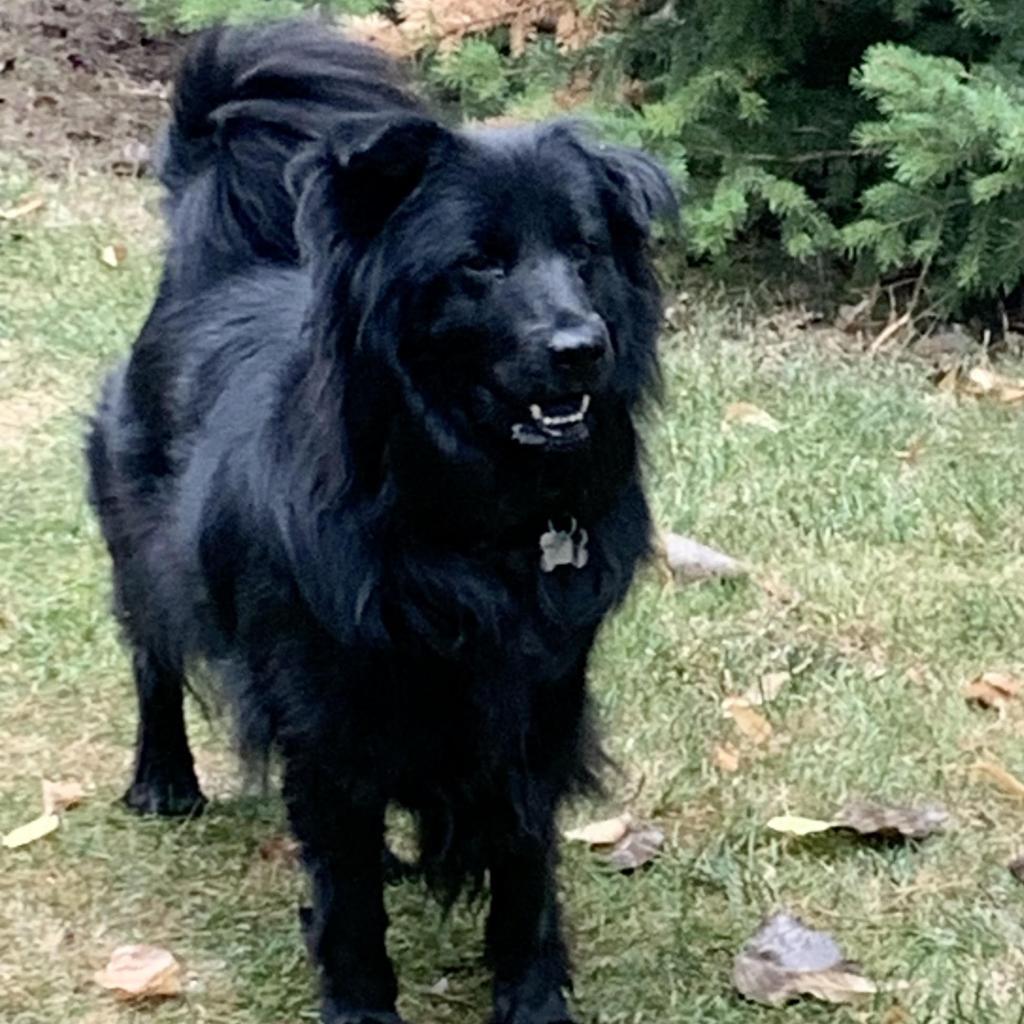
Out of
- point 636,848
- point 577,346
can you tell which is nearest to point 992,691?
point 636,848

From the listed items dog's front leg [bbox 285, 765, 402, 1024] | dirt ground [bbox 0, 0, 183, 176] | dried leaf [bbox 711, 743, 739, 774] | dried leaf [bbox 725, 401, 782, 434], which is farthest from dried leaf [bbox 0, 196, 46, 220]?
dog's front leg [bbox 285, 765, 402, 1024]

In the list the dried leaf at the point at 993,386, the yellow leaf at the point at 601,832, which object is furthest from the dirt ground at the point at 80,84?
the yellow leaf at the point at 601,832

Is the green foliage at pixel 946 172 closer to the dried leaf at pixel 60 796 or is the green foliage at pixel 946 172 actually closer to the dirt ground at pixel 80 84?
the dirt ground at pixel 80 84

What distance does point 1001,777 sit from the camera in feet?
13.0

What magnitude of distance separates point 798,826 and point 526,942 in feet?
2.52

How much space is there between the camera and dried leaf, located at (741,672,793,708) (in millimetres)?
4273

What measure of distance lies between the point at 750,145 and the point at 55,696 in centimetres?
342

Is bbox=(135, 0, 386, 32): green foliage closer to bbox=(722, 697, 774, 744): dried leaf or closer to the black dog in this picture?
bbox=(722, 697, 774, 744): dried leaf

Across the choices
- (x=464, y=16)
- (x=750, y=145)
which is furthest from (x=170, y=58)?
(x=750, y=145)

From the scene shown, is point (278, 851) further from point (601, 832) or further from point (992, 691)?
point (992, 691)

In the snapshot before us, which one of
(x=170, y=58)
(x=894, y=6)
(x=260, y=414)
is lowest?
(x=170, y=58)

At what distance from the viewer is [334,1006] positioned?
3180 mm

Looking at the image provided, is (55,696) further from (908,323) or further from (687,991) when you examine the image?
(908,323)

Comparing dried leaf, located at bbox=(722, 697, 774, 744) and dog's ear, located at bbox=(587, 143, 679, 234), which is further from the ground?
dog's ear, located at bbox=(587, 143, 679, 234)
